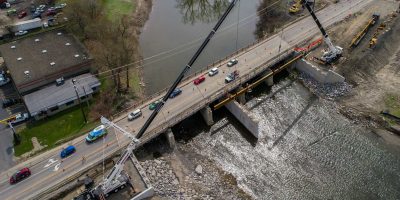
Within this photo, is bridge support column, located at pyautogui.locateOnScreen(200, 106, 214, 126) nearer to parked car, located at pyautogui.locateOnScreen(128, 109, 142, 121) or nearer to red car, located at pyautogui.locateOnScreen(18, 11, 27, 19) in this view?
parked car, located at pyautogui.locateOnScreen(128, 109, 142, 121)

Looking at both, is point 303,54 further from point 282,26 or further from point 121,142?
point 121,142

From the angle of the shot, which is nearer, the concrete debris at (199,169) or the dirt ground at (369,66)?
the concrete debris at (199,169)

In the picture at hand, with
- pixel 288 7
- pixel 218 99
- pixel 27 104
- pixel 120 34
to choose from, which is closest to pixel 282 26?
pixel 288 7

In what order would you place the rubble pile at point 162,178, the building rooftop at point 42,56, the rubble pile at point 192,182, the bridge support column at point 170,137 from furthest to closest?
the building rooftop at point 42,56 < the bridge support column at point 170,137 < the rubble pile at point 192,182 < the rubble pile at point 162,178

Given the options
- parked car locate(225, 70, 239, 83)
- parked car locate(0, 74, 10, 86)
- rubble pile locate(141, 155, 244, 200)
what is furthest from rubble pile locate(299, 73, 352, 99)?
parked car locate(0, 74, 10, 86)

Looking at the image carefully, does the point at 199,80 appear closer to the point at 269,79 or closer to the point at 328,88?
the point at 269,79

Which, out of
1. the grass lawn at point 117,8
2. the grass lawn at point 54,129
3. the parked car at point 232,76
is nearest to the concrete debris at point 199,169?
the parked car at point 232,76

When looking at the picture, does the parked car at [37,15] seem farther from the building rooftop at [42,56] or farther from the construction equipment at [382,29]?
the construction equipment at [382,29]
